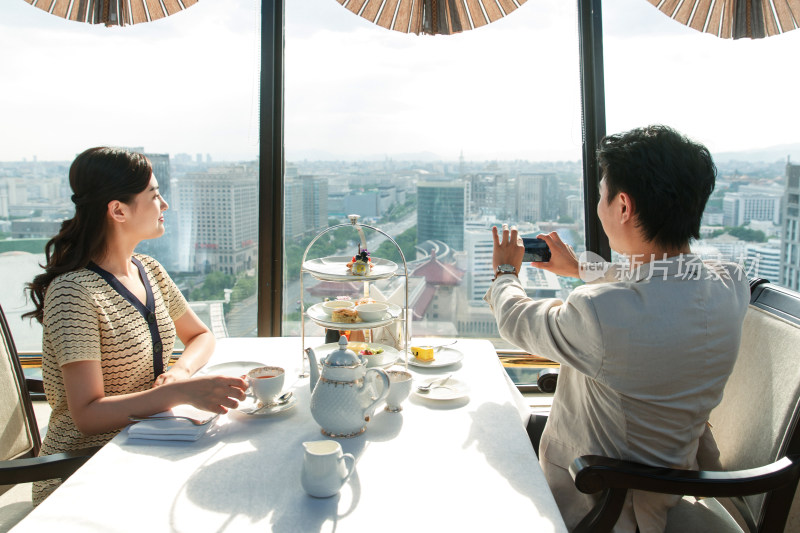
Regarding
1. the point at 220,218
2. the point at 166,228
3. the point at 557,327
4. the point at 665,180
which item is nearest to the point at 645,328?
the point at 557,327

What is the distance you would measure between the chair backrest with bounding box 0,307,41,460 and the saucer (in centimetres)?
70

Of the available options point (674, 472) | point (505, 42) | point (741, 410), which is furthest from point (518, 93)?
point (674, 472)

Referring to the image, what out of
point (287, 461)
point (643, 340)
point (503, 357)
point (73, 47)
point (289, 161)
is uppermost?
point (73, 47)

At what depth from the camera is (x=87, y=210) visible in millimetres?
1674

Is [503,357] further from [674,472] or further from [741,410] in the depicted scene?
[674,472]

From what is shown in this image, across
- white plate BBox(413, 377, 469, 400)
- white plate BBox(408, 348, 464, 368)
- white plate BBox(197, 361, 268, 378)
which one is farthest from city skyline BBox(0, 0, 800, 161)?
white plate BBox(413, 377, 469, 400)

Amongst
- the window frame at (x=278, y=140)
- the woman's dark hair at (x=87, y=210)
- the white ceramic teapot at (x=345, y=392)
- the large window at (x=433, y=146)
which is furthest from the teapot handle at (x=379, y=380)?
the window frame at (x=278, y=140)

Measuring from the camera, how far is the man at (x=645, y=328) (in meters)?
1.28

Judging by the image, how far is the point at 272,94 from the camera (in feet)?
8.95

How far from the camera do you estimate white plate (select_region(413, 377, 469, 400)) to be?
1620 millimetres

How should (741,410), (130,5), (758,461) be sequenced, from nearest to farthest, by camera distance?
(758,461) → (741,410) → (130,5)

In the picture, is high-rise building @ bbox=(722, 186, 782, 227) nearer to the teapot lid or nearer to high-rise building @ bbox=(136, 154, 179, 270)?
the teapot lid

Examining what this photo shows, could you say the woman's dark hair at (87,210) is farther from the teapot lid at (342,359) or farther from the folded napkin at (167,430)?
the teapot lid at (342,359)

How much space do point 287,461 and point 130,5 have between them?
7.37 ft
